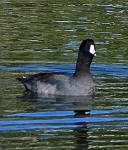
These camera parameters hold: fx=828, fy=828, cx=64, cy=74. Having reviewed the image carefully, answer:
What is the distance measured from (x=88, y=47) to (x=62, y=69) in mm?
2203

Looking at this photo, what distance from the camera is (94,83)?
1786cm

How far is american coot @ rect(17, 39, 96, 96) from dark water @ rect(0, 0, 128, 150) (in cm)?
26

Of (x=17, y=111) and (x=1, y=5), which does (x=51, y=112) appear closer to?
(x=17, y=111)

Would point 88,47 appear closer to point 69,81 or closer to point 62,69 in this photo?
point 69,81

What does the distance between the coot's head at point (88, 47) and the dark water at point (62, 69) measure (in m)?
0.84

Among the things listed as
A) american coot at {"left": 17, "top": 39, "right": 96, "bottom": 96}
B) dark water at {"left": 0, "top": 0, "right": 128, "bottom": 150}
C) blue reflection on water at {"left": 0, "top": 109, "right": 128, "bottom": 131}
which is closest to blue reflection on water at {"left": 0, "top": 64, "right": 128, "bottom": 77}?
dark water at {"left": 0, "top": 0, "right": 128, "bottom": 150}

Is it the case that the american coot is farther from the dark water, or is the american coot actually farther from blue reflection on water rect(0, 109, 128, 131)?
blue reflection on water rect(0, 109, 128, 131)

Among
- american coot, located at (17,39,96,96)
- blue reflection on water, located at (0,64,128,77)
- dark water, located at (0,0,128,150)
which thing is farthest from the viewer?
blue reflection on water, located at (0,64,128,77)

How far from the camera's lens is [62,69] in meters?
20.0

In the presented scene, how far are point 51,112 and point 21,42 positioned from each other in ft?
25.4

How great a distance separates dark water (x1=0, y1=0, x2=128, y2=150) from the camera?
13.9m

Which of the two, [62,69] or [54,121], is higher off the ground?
[62,69]

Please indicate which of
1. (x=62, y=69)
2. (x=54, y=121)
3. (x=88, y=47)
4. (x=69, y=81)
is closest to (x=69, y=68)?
(x=62, y=69)

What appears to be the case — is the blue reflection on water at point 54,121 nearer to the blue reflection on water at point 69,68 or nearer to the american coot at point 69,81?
the american coot at point 69,81
